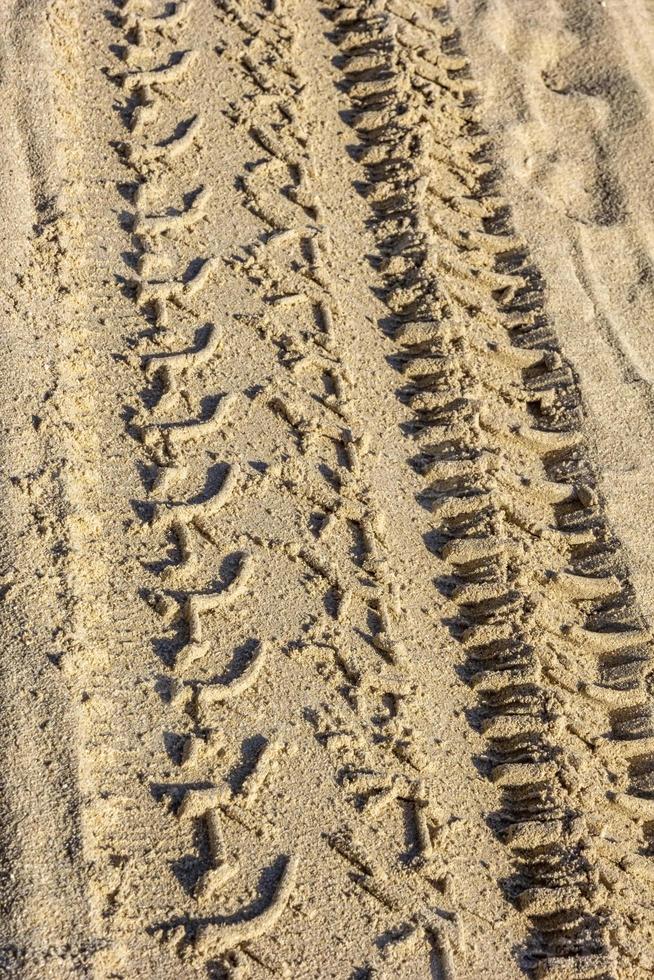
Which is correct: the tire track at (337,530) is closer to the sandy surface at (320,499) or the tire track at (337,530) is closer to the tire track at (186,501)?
the sandy surface at (320,499)

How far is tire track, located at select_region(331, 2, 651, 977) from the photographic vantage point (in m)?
2.43

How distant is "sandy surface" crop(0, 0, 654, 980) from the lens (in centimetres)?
229

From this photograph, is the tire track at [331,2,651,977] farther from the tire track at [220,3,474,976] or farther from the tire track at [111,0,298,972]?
the tire track at [111,0,298,972]

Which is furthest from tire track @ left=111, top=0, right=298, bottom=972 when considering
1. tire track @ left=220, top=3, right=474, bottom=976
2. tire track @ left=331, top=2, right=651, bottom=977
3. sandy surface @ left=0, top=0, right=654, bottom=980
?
tire track @ left=331, top=2, right=651, bottom=977

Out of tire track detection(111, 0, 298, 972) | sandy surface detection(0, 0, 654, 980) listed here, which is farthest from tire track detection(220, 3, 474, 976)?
tire track detection(111, 0, 298, 972)

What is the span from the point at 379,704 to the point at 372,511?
514mm

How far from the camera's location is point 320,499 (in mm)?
2857

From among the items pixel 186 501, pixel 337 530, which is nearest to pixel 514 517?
pixel 337 530

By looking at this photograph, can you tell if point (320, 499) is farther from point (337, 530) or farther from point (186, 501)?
point (186, 501)

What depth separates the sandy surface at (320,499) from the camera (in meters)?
2.29

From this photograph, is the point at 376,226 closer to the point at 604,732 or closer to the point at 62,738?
the point at 604,732

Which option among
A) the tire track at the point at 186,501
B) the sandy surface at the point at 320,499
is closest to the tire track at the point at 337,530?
the sandy surface at the point at 320,499

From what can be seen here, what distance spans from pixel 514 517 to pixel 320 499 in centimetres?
50

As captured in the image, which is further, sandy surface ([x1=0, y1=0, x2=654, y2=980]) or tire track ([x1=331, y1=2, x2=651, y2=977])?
tire track ([x1=331, y1=2, x2=651, y2=977])
